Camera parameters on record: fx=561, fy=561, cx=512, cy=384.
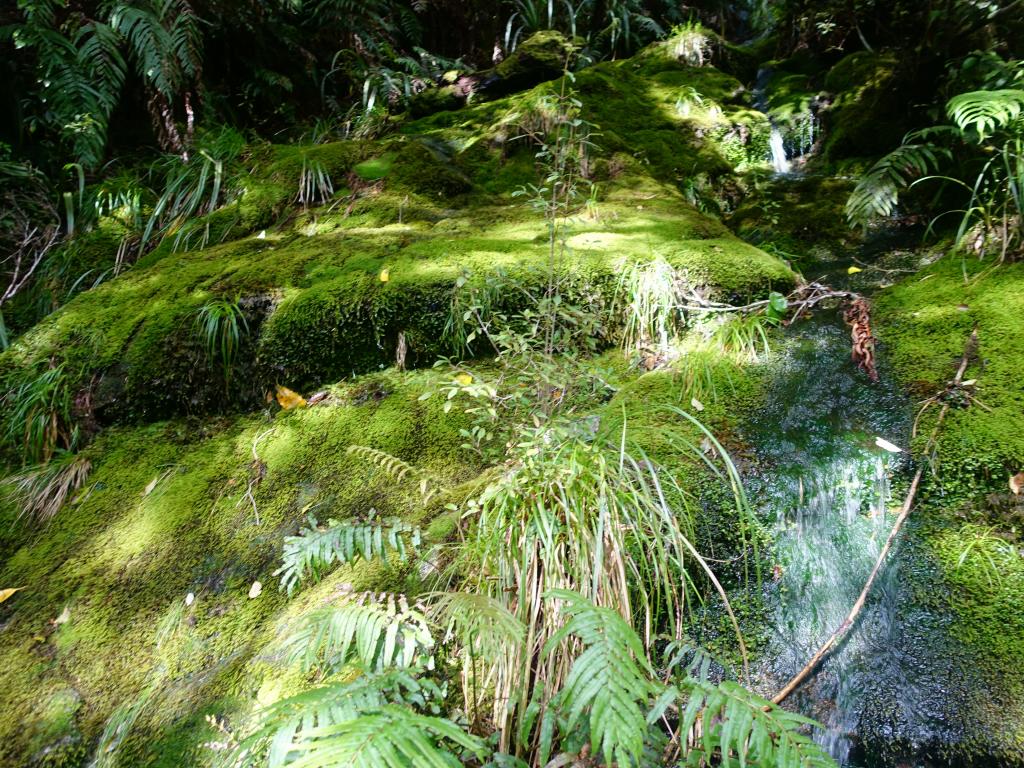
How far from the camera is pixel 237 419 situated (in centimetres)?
312

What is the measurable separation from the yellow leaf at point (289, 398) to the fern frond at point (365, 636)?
1664mm

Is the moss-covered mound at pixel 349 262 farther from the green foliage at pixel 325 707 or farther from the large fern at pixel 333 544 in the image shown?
the green foliage at pixel 325 707

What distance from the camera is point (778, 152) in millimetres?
5441

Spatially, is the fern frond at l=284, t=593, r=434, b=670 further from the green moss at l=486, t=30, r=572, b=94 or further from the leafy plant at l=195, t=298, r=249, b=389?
the green moss at l=486, t=30, r=572, b=94

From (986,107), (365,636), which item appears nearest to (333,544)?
(365,636)

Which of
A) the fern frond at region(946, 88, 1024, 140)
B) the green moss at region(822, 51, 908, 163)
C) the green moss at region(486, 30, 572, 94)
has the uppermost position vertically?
the green moss at region(486, 30, 572, 94)

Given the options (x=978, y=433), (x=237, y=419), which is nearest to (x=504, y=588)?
(x=978, y=433)

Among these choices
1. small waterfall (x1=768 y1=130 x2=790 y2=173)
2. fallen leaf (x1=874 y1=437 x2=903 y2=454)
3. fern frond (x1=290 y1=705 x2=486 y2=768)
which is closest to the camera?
fern frond (x1=290 y1=705 x2=486 y2=768)

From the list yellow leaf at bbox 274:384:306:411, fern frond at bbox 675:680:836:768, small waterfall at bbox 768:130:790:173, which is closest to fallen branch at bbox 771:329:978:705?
fern frond at bbox 675:680:836:768

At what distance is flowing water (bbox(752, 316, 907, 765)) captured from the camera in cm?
179

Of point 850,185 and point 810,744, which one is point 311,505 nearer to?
point 810,744

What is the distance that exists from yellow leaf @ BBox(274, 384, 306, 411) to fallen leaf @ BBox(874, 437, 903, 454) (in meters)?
2.77

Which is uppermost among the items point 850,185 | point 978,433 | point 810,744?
point 850,185

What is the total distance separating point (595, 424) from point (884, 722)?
4.14 ft
